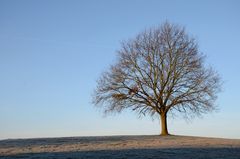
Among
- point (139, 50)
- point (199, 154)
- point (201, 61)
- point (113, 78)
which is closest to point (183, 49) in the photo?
point (201, 61)

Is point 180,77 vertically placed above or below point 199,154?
above

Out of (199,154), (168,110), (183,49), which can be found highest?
(183,49)

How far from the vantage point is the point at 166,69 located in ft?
143

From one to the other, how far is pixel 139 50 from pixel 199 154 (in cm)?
2298

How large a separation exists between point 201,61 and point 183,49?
2.54 m

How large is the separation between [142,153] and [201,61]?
22898 millimetres

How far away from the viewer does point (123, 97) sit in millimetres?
43406

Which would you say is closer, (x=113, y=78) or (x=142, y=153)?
(x=142, y=153)

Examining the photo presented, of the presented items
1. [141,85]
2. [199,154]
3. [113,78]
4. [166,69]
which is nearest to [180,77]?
[166,69]

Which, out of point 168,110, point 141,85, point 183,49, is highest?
point 183,49

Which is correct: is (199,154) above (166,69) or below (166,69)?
below

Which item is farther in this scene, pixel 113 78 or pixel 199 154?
pixel 113 78

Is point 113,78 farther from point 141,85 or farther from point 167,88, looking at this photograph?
point 167,88

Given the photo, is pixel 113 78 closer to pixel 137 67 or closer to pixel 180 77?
pixel 137 67
